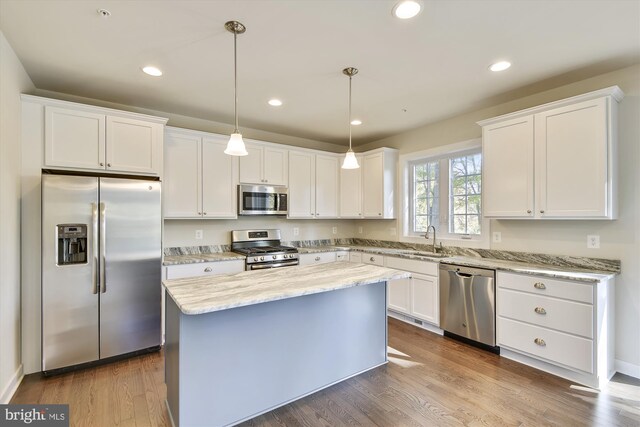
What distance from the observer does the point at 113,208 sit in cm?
273

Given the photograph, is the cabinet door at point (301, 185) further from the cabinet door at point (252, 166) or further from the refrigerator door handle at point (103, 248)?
the refrigerator door handle at point (103, 248)

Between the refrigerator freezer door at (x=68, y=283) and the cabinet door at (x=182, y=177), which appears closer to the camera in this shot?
the refrigerator freezer door at (x=68, y=283)

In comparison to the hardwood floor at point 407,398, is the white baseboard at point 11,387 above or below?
above

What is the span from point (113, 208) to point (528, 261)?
4078mm

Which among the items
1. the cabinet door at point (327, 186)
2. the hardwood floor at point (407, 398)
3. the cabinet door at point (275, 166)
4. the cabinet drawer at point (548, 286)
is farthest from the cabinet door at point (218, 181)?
the cabinet drawer at point (548, 286)

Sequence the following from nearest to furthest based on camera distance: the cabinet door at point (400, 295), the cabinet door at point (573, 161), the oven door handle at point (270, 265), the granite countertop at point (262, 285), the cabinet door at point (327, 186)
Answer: the granite countertop at point (262, 285)
the cabinet door at point (573, 161)
the oven door handle at point (270, 265)
the cabinet door at point (400, 295)
the cabinet door at point (327, 186)

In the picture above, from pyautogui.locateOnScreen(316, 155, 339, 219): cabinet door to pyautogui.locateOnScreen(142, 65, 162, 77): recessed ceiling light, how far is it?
248cm

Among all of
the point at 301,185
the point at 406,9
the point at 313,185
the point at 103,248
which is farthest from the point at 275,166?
the point at 406,9

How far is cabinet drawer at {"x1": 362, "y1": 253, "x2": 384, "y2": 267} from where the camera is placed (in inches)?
161

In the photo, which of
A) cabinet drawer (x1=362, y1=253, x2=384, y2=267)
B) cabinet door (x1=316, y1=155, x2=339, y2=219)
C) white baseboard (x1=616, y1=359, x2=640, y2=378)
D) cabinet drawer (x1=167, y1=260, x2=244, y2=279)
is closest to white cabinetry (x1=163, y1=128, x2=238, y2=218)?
cabinet drawer (x1=167, y1=260, x2=244, y2=279)

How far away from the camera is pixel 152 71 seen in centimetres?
262

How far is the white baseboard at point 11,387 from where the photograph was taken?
214 cm

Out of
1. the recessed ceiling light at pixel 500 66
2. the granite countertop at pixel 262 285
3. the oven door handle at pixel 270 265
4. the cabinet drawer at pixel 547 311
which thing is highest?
the recessed ceiling light at pixel 500 66

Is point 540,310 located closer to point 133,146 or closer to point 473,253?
point 473,253
